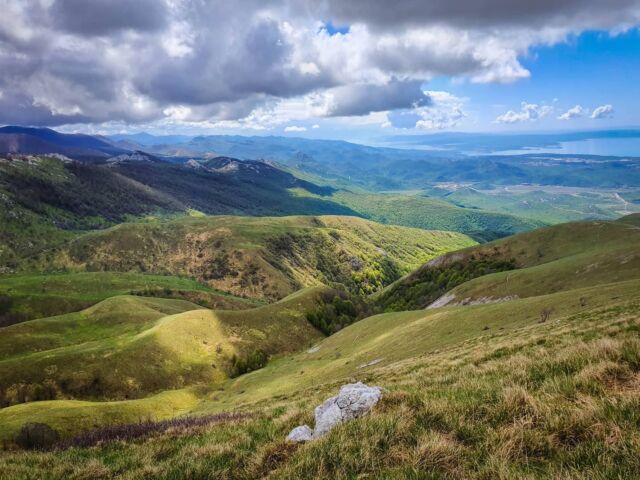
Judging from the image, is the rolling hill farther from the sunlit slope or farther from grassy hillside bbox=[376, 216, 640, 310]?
grassy hillside bbox=[376, 216, 640, 310]

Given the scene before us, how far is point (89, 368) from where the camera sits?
8650cm

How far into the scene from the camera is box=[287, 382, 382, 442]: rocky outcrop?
32.5 ft

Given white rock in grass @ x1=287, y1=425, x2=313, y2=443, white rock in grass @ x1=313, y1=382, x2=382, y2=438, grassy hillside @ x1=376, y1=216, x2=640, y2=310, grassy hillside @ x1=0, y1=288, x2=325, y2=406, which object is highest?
white rock in grass @ x1=313, y1=382, x2=382, y2=438

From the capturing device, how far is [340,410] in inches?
414

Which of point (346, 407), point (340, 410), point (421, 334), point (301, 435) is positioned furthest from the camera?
point (421, 334)

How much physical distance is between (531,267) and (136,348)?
4388 inches

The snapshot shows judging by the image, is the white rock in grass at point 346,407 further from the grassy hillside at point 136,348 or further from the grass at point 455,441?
the grassy hillside at point 136,348

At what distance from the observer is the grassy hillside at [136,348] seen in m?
82.9

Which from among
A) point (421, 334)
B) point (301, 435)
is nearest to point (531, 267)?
point (421, 334)

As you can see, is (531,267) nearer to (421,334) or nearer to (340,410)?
(421,334)

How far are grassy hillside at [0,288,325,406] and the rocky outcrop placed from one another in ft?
294

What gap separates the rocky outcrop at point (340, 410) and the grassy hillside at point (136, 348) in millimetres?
89578

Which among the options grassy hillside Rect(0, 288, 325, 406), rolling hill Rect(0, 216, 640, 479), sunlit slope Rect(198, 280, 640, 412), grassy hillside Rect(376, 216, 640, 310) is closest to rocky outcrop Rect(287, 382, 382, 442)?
rolling hill Rect(0, 216, 640, 479)

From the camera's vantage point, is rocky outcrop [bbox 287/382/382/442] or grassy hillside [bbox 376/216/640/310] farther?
grassy hillside [bbox 376/216/640/310]
